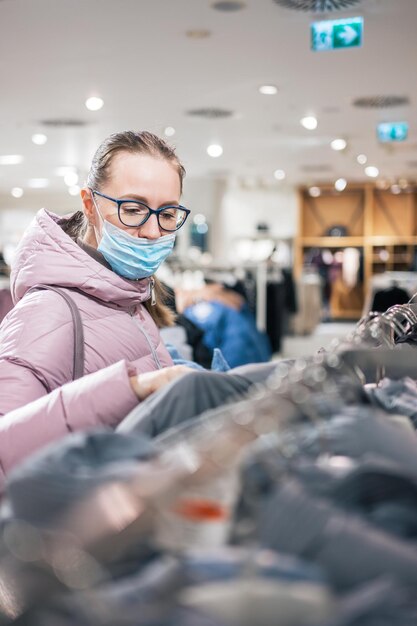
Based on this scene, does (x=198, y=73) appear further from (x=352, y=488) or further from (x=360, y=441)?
(x=352, y=488)

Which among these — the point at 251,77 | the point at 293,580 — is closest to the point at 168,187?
the point at 293,580

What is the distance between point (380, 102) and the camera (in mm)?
9617

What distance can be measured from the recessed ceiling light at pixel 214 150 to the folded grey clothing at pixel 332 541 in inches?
497

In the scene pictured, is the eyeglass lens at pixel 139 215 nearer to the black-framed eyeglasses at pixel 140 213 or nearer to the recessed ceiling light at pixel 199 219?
the black-framed eyeglasses at pixel 140 213

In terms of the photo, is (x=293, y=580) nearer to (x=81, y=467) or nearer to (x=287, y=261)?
(x=81, y=467)

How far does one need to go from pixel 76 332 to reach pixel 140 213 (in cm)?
38

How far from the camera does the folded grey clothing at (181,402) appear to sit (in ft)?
3.24

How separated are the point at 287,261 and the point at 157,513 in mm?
17394

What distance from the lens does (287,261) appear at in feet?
58.9

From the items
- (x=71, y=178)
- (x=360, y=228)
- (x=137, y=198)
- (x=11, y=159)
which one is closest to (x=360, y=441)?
(x=137, y=198)

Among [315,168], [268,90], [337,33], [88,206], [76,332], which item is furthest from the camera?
[315,168]

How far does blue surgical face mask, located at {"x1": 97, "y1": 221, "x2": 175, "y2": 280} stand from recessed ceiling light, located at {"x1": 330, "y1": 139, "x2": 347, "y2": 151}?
1087 cm

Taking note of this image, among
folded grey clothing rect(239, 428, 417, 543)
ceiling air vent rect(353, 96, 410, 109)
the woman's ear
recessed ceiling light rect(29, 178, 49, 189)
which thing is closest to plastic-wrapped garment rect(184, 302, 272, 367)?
the woman's ear

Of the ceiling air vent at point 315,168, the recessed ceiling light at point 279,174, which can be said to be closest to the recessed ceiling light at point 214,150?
the ceiling air vent at point 315,168
